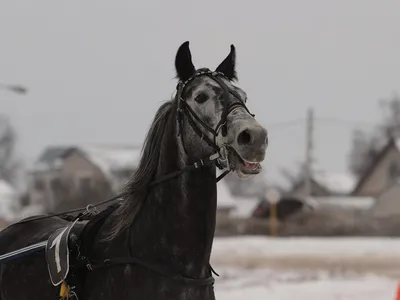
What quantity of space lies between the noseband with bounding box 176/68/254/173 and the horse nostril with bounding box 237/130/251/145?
18 centimetres

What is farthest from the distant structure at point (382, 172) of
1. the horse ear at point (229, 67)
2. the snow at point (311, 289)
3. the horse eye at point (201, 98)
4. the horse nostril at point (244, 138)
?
the horse nostril at point (244, 138)

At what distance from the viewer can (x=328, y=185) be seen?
84.0 m

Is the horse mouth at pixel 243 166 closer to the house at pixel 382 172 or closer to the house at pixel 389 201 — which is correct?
the house at pixel 389 201

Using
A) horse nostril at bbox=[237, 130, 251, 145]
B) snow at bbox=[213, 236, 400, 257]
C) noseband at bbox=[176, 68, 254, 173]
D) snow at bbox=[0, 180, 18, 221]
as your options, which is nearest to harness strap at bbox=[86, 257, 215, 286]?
noseband at bbox=[176, 68, 254, 173]

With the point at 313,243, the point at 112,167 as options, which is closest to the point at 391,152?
the point at 112,167

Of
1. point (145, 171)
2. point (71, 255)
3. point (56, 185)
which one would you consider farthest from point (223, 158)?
point (56, 185)

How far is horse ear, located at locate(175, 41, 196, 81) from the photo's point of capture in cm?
542

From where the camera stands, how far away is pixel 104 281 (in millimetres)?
5484

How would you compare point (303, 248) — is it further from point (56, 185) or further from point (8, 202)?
point (8, 202)

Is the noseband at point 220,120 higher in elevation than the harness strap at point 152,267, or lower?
higher

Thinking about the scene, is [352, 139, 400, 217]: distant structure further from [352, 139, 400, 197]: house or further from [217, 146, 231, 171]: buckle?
[217, 146, 231, 171]: buckle

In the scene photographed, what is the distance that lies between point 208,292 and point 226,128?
3.69 feet

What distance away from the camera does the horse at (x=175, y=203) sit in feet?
17.0

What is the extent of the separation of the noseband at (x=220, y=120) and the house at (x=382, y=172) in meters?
62.3
